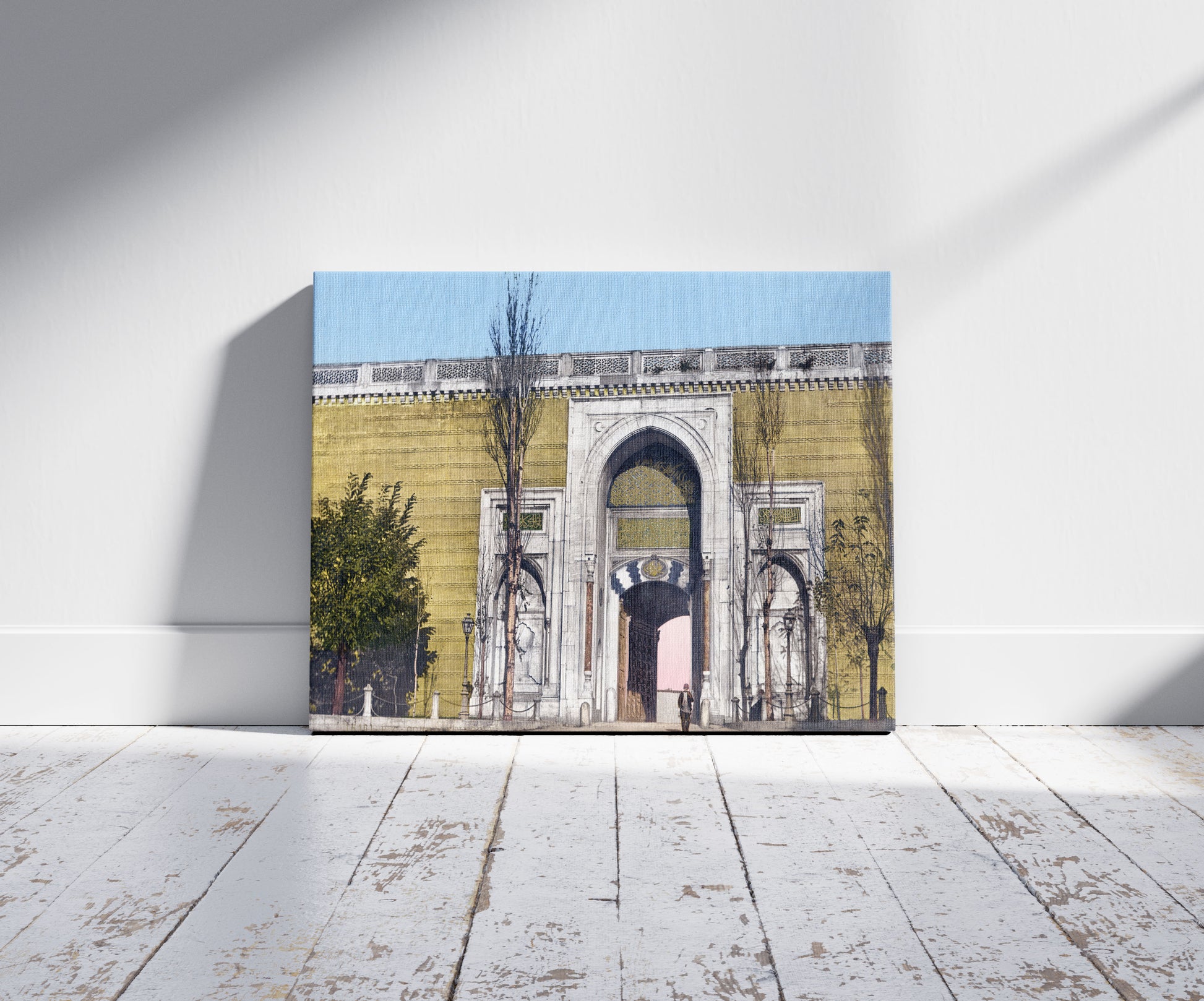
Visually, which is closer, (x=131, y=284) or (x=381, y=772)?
(x=381, y=772)

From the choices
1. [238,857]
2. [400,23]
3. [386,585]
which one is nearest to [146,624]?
[386,585]

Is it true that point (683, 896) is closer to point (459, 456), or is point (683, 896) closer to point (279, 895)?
point (279, 895)

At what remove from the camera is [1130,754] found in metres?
2.69

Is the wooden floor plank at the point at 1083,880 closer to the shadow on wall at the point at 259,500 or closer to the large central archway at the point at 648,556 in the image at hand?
the large central archway at the point at 648,556

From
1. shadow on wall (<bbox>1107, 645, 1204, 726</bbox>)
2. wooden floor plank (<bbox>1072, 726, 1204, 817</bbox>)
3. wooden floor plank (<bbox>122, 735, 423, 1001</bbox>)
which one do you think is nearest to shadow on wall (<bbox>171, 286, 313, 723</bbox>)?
wooden floor plank (<bbox>122, 735, 423, 1001</bbox>)

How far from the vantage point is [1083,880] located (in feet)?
5.92

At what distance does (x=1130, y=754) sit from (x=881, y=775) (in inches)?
29.3

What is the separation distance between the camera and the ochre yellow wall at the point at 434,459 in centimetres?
292

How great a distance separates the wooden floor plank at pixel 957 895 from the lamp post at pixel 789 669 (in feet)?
1.09

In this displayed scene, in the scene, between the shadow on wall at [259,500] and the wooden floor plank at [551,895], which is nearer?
the wooden floor plank at [551,895]

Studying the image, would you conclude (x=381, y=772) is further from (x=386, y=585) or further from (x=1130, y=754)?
(x=1130, y=754)

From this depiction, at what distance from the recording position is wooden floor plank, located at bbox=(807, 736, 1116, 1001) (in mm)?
1433

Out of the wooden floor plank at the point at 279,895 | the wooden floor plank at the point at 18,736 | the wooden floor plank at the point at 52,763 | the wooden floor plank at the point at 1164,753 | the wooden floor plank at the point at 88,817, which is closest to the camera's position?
the wooden floor plank at the point at 279,895

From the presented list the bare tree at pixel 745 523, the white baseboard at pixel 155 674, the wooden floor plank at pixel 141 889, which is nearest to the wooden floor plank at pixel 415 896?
the wooden floor plank at pixel 141 889
